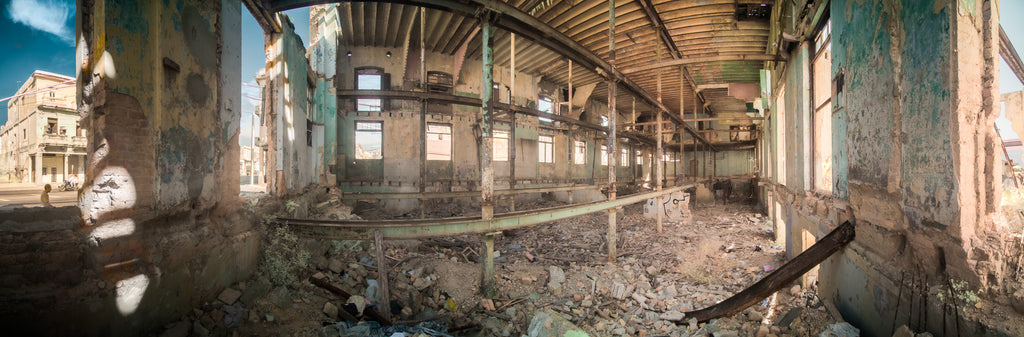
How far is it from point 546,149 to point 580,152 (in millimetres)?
2669

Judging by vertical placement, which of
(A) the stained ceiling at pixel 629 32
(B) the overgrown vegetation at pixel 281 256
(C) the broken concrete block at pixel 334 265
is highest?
(A) the stained ceiling at pixel 629 32

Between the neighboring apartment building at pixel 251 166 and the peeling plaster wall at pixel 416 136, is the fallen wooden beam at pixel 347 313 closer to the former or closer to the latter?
the neighboring apartment building at pixel 251 166

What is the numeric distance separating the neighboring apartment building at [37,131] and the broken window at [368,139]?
41.5ft

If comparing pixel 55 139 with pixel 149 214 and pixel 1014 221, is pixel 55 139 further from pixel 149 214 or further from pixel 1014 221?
pixel 1014 221

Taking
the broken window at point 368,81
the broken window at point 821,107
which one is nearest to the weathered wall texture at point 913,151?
the broken window at point 821,107

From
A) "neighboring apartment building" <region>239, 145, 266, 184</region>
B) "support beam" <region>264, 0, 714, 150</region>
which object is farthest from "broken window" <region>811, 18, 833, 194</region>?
"neighboring apartment building" <region>239, 145, 266, 184</region>

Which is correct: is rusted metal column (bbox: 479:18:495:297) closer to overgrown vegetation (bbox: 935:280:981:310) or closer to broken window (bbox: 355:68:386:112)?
overgrown vegetation (bbox: 935:280:981:310)

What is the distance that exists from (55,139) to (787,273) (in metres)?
24.8

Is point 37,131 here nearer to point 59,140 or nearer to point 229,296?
point 59,140

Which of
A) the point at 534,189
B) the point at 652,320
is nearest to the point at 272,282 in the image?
the point at 652,320

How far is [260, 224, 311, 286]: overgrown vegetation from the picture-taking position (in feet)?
11.8

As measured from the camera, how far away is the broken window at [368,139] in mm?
10820

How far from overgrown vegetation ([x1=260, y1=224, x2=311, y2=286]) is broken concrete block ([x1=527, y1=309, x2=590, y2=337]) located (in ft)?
9.76

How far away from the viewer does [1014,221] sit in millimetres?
1728
